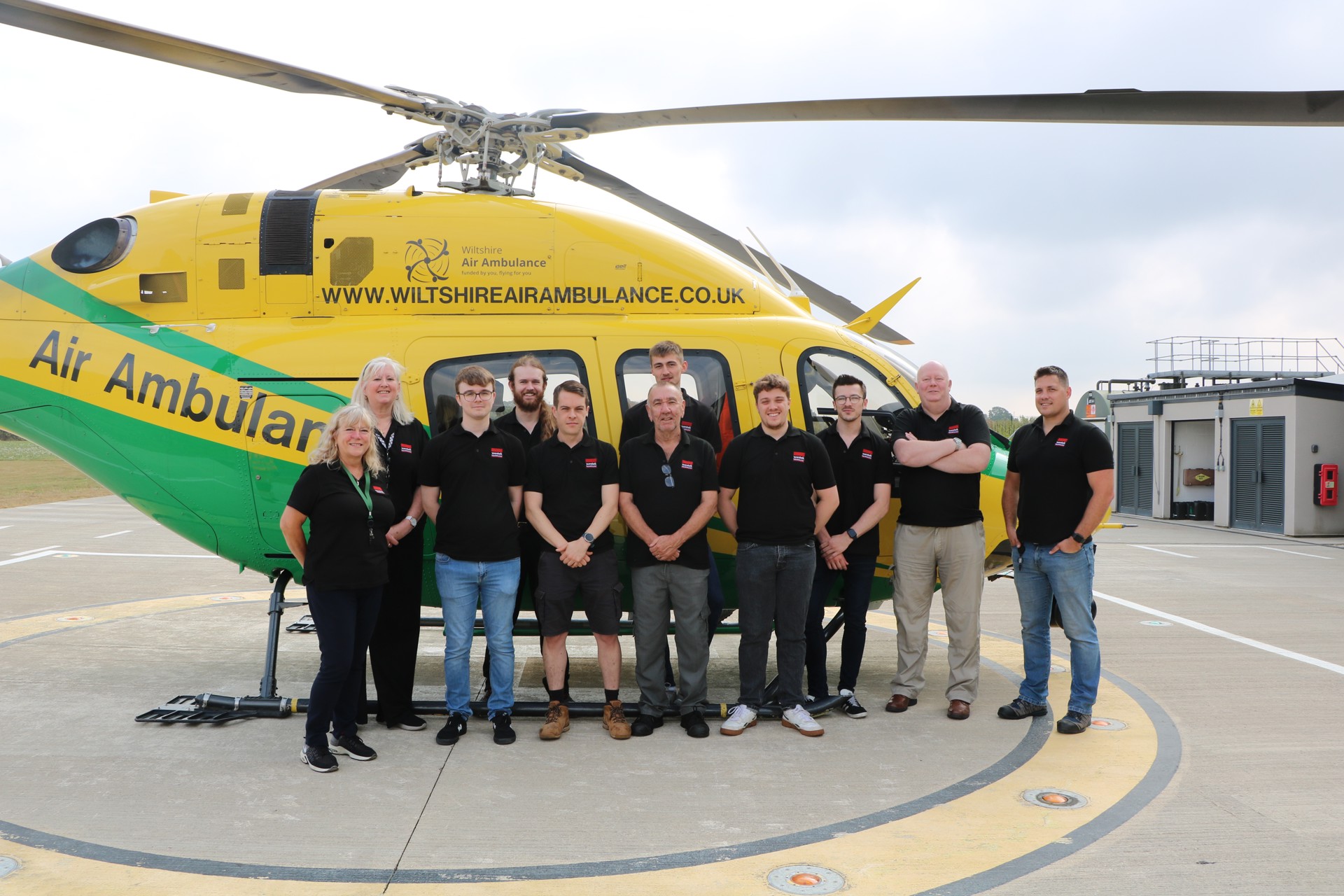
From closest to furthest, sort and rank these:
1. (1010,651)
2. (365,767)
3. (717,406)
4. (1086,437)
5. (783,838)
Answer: (783,838), (365,767), (1086,437), (717,406), (1010,651)

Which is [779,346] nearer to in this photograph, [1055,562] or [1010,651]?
[1055,562]

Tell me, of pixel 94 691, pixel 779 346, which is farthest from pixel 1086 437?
pixel 94 691

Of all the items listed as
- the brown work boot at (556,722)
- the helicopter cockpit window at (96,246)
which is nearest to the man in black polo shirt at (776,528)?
the brown work boot at (556,722)

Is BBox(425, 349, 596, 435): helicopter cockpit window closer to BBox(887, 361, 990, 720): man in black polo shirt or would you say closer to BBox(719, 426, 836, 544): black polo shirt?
BBox(719, 426, 836, 544): black polo shirt

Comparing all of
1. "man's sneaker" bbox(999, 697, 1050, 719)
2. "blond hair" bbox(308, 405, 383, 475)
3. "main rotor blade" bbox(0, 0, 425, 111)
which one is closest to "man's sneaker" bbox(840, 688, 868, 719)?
"man's sneaker" bbox(999, 697, 1050, 719)

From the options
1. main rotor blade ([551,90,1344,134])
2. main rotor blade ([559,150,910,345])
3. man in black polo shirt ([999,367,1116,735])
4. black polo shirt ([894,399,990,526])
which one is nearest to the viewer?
main rotor blade ([551,90,1344,134])

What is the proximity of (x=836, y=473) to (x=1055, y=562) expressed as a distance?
136 centimetres

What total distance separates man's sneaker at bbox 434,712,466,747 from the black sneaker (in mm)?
1269

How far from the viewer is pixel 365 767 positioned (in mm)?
4801

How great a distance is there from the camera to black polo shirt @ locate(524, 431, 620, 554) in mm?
5203

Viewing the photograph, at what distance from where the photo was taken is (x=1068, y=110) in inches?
186

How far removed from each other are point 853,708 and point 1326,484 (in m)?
16.7

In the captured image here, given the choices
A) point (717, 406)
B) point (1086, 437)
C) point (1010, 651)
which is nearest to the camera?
point (1086, 437)

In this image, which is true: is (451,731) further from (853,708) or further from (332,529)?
(853,708)
